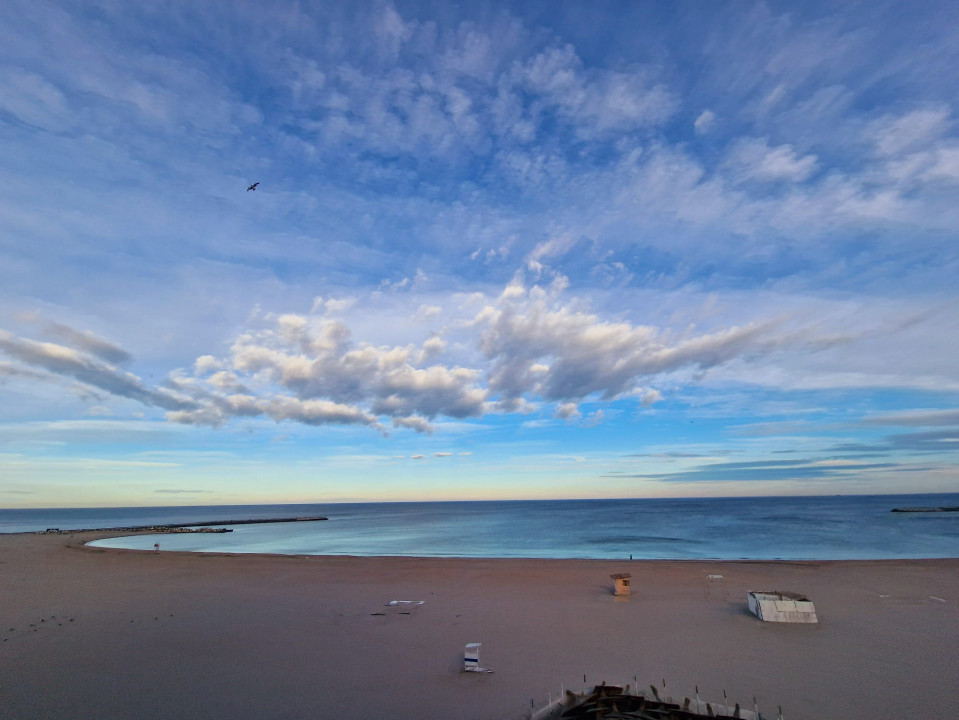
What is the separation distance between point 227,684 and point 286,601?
9010mm

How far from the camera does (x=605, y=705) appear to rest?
891 centimetres

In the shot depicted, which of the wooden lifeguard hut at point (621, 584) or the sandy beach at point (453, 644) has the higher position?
the wooden lifeguard hut at point (621, 584)

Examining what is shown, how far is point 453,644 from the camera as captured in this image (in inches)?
572

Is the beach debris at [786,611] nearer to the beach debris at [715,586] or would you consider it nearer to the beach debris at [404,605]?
the beach debris at [715,586]

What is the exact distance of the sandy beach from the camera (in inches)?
427

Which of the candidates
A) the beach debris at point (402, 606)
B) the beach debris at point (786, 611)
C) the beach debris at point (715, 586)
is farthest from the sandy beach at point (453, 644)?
the beach debris at point (786, 611)

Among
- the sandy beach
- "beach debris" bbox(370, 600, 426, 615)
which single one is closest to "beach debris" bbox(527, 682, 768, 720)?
the sandy beach

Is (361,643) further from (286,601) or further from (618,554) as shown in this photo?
(618,554)

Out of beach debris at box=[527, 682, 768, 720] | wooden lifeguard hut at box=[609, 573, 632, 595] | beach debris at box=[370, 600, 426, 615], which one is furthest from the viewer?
wooden lifeguard hut at box=[609, 573, 632, 595]

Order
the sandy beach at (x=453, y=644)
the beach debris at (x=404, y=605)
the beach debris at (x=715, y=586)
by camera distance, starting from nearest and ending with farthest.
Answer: the sandy beach at (x=453, y=644), the beach debris at (x=404, y=605), the beach debris at (x=715, y=586)

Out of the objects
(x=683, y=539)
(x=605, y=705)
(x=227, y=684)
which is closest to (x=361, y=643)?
(x=227, y=684)

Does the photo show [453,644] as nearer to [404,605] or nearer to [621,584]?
[404,605]

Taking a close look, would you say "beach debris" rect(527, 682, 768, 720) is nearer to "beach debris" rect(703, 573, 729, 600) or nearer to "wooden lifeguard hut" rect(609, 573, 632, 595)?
"wooden lifeguard hut" rect(609, 573, 632, 595)

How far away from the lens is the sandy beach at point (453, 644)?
10.9m
